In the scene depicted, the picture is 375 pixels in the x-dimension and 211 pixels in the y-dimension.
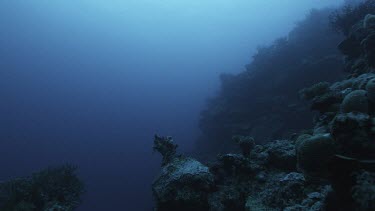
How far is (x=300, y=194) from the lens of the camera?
5.54 meters

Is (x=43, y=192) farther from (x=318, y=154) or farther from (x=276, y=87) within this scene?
(x=276, y=87)

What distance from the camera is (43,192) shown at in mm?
11258

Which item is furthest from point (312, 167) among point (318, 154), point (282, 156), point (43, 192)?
point (43, 192)

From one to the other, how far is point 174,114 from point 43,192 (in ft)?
228

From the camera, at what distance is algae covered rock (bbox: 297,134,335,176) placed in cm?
360

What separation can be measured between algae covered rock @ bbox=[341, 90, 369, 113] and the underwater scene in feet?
0.06

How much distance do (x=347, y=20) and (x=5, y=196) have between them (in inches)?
600

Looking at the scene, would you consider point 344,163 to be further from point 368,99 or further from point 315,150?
point 368,99

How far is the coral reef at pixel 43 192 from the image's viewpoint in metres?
10.8

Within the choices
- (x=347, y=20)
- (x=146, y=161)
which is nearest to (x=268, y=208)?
(x=347, y=20)

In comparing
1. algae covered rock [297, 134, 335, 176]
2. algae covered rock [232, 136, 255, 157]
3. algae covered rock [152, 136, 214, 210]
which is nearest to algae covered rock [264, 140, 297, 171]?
algae covered rock [232, 136, 255, 157]

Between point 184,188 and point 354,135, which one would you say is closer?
point 354,135

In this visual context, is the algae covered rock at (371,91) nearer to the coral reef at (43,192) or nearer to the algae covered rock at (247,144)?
the algae covered rock at (247,144)

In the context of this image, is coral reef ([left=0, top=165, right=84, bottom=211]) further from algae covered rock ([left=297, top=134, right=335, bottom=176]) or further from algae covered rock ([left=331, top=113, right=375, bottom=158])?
algae covered rock ([left=331, top=113, right=375, bottom=158])
